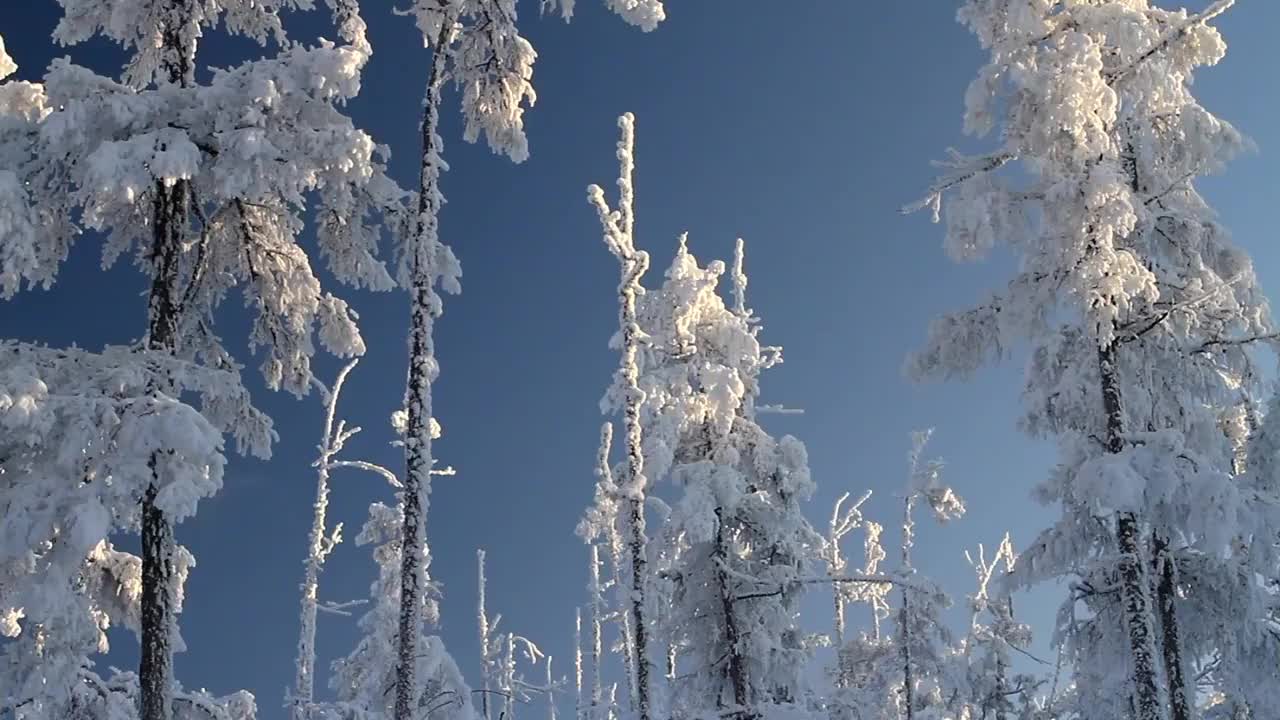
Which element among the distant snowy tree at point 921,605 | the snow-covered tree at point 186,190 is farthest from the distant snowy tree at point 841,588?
the snow-covered tree at point 186,190

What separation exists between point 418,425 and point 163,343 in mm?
3584

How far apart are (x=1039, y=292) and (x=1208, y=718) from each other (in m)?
11.7

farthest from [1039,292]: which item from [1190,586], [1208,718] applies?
[1208,718]

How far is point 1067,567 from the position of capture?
47.1 ft

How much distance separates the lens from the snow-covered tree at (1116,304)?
41.4ft

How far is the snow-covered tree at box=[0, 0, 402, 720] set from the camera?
980 cm

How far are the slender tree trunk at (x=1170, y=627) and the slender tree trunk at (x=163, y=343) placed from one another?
41.9 ft

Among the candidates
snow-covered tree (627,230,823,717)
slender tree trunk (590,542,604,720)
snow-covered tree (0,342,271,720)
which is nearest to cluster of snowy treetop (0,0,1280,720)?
snow-covered tree (0,342,271,720)

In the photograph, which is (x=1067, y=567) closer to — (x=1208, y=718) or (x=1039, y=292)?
(x=1039, y=292)

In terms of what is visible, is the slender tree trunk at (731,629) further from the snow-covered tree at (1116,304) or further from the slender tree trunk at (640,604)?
the snow-covered tree at (1116,304)

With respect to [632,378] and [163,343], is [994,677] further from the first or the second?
[163,343]

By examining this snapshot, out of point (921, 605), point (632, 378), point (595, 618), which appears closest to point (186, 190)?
point (632, 378)

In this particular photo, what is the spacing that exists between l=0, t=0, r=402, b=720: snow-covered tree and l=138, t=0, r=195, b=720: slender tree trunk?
0.02m

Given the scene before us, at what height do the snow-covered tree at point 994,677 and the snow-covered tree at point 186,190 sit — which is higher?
the snow-covered tree at point 186,190
